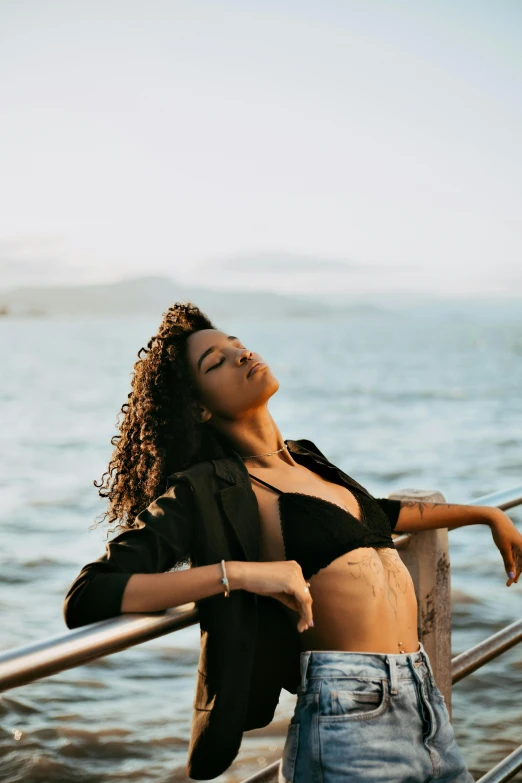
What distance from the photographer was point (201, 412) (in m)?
Answer: 2.55

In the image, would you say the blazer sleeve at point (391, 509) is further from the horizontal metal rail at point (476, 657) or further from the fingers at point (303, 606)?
the fingers at point (303, 606)

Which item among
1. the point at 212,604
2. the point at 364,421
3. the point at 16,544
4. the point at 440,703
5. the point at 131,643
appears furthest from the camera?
the point at 364,421

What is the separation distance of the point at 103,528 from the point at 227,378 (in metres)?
12.7

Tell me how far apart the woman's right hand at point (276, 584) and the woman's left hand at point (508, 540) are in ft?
3.03

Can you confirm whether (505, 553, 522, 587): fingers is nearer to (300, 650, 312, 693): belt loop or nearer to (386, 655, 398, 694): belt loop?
(386, 655, 398, 694): belt loop

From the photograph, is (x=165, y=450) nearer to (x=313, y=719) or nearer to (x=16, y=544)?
(x=313, y=719)

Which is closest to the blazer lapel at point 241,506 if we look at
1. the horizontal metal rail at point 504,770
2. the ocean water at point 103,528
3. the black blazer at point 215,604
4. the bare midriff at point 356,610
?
the black blazer at point 215,604

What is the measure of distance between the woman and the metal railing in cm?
6

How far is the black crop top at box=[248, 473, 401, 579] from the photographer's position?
A: 2.21m

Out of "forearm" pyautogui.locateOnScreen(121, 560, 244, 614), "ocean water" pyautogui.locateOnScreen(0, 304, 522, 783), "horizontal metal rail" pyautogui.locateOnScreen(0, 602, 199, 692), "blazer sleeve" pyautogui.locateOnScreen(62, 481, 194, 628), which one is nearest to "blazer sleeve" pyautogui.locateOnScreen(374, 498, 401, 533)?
"blazer sleeve" pyautogui.locateOnScreen(62, 481, 194, 628)

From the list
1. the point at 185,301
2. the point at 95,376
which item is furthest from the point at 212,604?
the point at 95,376

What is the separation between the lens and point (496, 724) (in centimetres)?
568

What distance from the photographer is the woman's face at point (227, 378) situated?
2.50m

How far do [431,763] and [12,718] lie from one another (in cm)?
518
